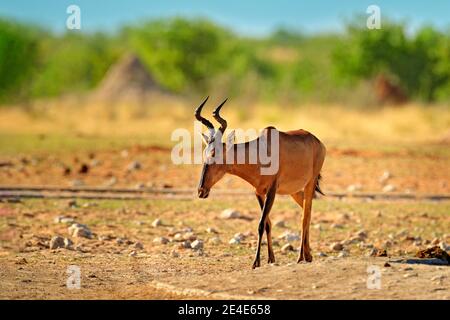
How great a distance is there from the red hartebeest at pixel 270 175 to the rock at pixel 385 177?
8.01 meters

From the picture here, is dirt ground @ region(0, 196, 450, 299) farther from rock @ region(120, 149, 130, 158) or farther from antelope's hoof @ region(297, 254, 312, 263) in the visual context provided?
rock @ region(120, 149, 130, 158)

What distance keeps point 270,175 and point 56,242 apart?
2.86 meters

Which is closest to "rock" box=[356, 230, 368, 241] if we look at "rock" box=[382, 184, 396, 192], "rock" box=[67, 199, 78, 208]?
"rock" box=[67, 199, 78, 208]

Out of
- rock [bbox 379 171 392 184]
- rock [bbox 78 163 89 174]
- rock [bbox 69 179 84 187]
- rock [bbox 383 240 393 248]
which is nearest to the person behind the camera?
rock [bbox 383 240 393 248]

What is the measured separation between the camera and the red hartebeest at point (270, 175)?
10.5 m

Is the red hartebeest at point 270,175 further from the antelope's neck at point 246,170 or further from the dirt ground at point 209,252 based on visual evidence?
the dirt ground at point 209,252

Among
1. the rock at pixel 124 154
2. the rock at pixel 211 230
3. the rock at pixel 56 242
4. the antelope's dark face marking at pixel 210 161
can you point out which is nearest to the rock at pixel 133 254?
the rock at pixel 56 242

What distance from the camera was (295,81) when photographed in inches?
2562

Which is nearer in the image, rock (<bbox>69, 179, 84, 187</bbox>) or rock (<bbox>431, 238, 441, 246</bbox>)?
rock (<bbox>431, 238, 441, 246</bbox>)

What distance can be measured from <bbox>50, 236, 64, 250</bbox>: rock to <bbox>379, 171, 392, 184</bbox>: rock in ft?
27.8

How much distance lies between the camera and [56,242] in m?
12.0

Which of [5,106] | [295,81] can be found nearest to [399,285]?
[5,106]

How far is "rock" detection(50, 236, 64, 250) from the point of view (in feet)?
39.2

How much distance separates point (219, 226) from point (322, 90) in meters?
26.0
